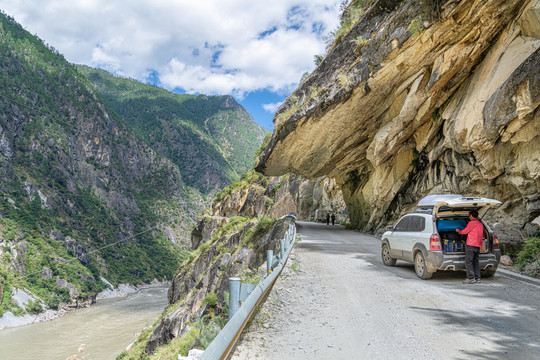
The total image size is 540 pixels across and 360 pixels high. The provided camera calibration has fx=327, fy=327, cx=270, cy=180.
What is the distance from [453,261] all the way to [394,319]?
358 cm

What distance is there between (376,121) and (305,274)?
12.1 m

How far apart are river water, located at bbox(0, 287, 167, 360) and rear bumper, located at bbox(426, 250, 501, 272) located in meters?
56.5

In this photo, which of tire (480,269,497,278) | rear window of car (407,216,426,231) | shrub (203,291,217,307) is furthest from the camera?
shrub (203,291,217,307)

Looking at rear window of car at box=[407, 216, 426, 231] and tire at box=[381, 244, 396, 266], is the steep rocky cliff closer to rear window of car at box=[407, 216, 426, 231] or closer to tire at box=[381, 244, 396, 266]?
tire at box=[381, 244, 396, 266]

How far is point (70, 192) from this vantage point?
121m

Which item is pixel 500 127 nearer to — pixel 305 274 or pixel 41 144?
pixel 305 274

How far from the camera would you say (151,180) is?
6821 inches

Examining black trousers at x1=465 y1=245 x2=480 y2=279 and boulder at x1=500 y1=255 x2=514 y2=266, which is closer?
black trousers at x1=465 y1=245 x2=480 y2=279

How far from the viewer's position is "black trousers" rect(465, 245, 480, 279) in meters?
7.35

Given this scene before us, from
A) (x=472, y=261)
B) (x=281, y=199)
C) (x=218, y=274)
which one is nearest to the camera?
(x=472, y=261)

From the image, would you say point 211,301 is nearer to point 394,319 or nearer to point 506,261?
point 394,319

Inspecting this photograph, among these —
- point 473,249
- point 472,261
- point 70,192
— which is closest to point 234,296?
point 473,249

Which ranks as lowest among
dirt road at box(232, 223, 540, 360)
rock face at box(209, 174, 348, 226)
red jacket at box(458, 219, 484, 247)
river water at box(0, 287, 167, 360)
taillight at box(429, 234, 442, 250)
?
river water at box(0, 287, 167, 360)

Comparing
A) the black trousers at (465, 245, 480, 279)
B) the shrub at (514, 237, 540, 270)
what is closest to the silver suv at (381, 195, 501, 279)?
the black trousers at (465, 245, 480, 279)
